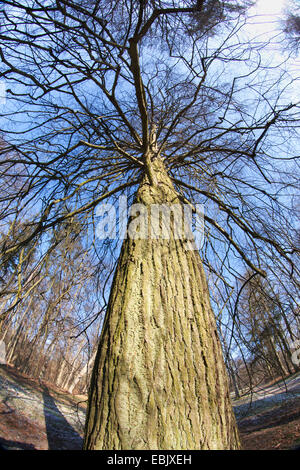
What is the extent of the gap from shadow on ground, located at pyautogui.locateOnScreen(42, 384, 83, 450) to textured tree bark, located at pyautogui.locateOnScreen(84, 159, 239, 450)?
376cm

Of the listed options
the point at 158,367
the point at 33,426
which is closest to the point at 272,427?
the point at 158,367

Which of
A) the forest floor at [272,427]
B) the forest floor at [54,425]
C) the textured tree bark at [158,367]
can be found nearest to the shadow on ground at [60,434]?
the forest floor at [54,425]

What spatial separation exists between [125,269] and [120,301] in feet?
0.64

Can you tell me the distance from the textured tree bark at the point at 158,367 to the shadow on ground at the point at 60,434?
12.4ft

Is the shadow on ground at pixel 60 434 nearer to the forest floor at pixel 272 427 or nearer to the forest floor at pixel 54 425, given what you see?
the forest floor at pixel 54 425

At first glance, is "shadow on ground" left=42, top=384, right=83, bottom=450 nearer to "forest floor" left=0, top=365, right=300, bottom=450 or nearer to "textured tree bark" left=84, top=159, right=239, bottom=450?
"forest floor" left=0, top=365, right=300, bottom=450

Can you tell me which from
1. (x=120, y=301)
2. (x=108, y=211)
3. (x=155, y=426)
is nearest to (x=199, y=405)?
(x=155, y=426)

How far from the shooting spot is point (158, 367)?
2.97 feet

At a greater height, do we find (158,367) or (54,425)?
(54,425)

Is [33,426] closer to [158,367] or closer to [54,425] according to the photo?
[54,425]

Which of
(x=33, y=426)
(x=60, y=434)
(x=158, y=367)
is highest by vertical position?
(x=33, y=426)

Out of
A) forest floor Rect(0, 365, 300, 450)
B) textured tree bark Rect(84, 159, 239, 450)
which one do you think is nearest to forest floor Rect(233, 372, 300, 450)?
forest floor Rect(0, 365, 300, 450)

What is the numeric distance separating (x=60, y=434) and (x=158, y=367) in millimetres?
4539
